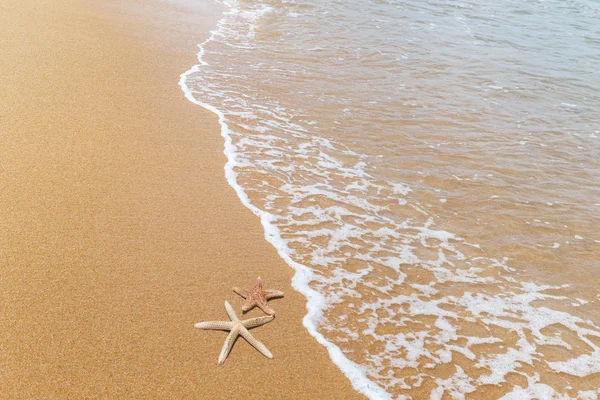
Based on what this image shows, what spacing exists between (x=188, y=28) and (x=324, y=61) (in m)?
3.19

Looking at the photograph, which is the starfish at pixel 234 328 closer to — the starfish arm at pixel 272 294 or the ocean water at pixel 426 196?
the starfish arm at pixel 272 294

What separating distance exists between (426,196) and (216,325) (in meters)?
3.03

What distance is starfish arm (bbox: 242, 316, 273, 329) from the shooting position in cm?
363

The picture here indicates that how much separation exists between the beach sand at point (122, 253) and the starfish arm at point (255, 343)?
42mm

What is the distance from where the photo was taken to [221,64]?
901 centimetres

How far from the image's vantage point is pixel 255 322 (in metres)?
3.68

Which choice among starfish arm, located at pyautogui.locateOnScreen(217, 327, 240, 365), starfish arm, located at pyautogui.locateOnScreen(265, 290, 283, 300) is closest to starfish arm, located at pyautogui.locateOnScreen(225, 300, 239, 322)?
starfish arm, located at pyautogui.locateOnScreen(217, 327, 240, 365)

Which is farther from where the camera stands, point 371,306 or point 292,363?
point 371,306

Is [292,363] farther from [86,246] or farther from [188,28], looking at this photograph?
[188,28]

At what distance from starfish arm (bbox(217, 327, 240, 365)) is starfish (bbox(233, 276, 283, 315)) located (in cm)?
28

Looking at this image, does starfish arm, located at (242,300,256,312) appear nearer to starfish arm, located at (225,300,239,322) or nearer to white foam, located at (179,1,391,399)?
starfish arm, located at (225,300,239,322)

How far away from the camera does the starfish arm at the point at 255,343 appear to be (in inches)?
136

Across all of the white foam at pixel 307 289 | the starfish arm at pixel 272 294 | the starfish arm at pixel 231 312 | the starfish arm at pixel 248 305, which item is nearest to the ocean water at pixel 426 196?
the white foam at pixel 307 289

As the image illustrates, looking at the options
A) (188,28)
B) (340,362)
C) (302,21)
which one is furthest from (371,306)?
(302,21)
